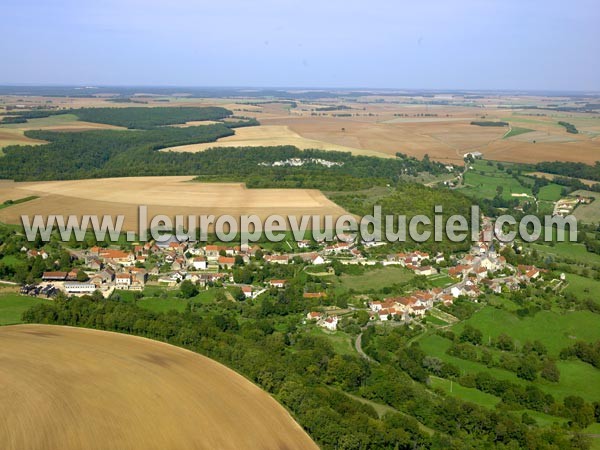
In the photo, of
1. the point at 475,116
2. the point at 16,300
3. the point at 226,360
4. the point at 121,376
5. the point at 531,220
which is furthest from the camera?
the point at 475,116

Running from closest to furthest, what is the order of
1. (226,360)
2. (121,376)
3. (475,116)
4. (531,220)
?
(121,376) < (226,360) < (531,220) < (475,116)

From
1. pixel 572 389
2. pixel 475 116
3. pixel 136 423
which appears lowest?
pixel 572 389

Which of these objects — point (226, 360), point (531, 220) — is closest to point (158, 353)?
point (226, 360)

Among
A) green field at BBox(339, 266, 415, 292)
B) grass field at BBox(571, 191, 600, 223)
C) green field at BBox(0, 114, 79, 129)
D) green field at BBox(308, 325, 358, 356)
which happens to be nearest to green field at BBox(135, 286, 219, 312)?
green field at BBox(308, 325, 358, 356)

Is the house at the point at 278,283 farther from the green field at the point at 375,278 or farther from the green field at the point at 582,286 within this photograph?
the green field at the point at 582,286

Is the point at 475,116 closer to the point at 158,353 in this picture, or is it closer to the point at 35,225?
the point at 35,225

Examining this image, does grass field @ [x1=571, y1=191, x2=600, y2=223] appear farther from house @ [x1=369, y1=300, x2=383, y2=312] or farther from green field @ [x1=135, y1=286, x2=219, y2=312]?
green field @ [x1=135, y1=286, x2=219, y2=312]

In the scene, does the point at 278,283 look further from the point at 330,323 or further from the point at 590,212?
the point at 590,212
